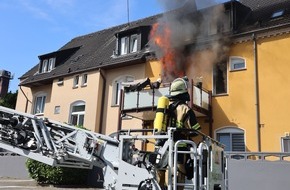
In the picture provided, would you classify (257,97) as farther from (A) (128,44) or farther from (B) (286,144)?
(A) (128,44)

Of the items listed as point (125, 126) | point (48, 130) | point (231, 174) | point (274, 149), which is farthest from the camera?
point (125, 126)

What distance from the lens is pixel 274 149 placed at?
49.3 ft

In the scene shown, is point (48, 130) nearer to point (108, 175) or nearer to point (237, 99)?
point (108, 175)

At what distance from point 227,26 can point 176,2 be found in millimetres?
3048

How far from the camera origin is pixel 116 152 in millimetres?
5496

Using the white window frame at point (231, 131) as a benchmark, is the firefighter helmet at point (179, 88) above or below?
below

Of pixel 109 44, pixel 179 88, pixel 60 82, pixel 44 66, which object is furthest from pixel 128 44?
pixel 179 88

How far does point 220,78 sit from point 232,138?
314 cm

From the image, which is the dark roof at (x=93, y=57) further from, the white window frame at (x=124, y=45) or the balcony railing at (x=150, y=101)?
the balcony railing at (x=150, y=101)

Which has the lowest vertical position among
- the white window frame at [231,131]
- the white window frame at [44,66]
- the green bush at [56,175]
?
the green bush at [56,175]

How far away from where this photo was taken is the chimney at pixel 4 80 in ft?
135

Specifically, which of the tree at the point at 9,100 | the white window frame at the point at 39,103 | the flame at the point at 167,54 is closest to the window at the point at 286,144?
the flame at the point at 167,54

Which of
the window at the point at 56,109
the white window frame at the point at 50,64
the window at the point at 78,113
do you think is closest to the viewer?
the window at the point at 78,113

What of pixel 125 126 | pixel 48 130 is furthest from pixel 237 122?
pixel 48 130
